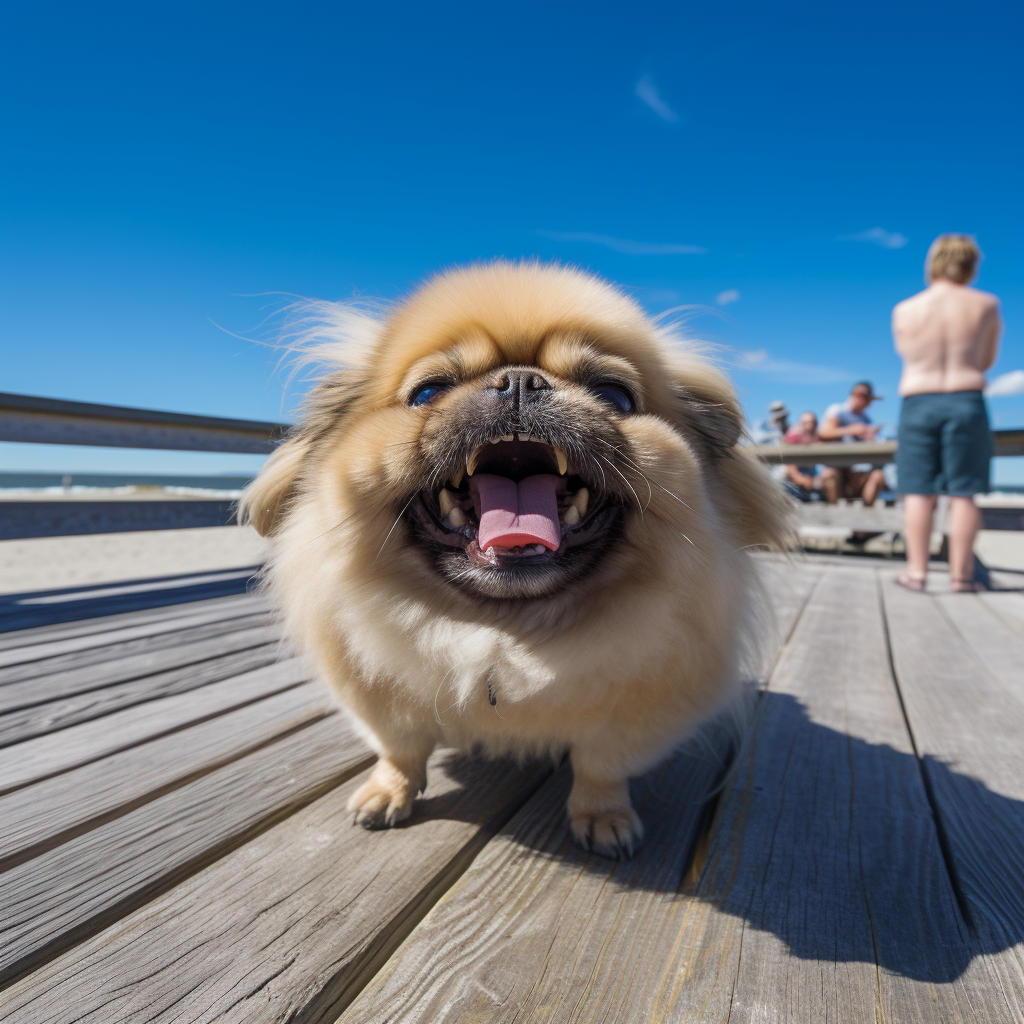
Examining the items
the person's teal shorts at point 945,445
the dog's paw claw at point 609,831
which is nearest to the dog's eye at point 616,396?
the dog's paw claw at point 609,831

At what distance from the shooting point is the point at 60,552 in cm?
1027

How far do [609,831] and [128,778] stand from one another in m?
1.04

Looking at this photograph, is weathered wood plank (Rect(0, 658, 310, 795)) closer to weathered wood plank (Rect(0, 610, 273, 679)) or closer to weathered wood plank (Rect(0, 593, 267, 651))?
weathered wood plank (Rect(0, 610, 273, 679))

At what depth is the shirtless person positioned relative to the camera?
3.60 metres

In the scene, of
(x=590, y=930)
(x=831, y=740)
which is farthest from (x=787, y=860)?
(x=831, y=740)

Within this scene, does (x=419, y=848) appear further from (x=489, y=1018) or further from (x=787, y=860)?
(x=787, y=860)

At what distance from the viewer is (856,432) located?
6953mm

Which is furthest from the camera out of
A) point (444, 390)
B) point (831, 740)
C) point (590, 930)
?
point (831, 740)

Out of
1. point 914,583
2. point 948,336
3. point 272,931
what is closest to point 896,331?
point 948,336

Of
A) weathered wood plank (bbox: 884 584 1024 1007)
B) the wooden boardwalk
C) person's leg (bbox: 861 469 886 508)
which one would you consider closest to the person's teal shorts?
weathered wood plank (bbox: 884 584 1024 1007)

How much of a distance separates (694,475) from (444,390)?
554mm

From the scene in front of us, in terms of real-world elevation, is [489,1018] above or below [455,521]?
below

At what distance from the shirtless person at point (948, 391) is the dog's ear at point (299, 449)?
11.8 feet

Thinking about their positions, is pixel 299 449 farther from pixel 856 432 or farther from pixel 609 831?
pixel 856 432
